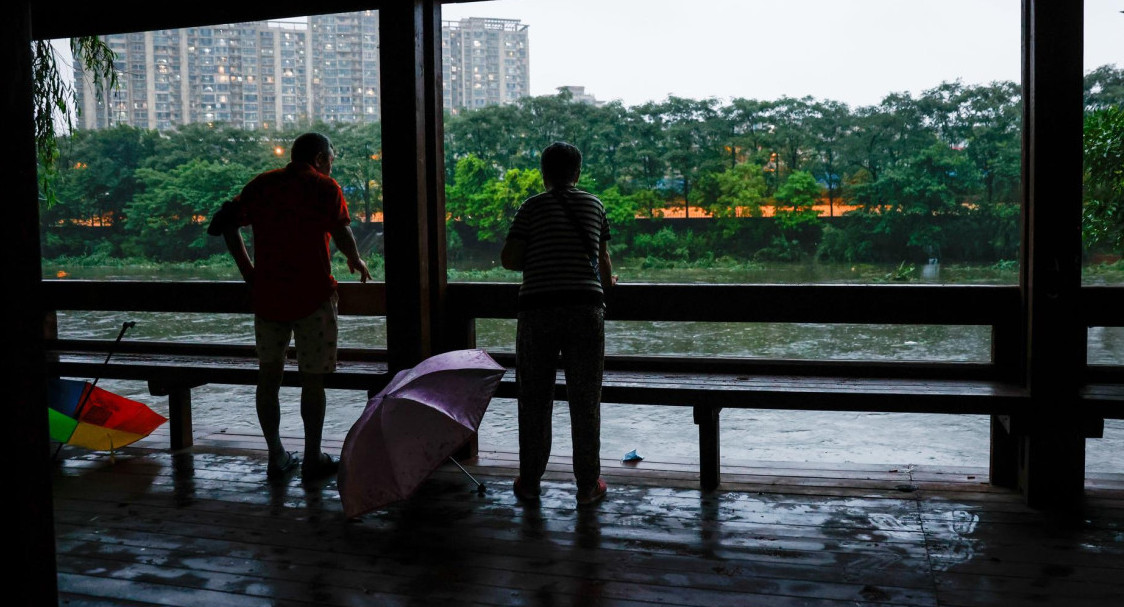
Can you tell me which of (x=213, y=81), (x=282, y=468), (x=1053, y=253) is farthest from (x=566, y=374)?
(x=213, y=81)

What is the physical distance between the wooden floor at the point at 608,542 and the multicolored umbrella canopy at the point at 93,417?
188mm

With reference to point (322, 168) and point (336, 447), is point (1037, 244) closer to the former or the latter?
point (322, 168)

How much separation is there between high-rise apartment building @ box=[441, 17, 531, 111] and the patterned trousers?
1790 cm

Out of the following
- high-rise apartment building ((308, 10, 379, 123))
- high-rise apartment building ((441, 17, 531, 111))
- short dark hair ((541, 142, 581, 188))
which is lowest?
short dark hair ((541, 142, 581, 188))

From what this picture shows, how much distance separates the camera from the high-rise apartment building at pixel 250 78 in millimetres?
30734

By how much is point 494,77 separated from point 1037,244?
20038 mm

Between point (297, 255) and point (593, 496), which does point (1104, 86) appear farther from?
point (297, 255)

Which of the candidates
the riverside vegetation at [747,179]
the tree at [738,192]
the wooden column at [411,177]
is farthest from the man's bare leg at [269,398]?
the tree at [738,192]

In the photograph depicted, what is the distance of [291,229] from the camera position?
350 cm

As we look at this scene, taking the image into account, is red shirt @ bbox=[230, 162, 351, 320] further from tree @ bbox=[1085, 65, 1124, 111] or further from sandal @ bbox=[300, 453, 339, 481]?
tree @ bbox=[1085, 65, 1124, 111]

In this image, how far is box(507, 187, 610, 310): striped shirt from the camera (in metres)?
3.14

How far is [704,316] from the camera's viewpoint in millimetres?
3715

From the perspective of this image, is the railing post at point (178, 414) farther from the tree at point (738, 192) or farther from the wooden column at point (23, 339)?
the tree at point (738, 192)

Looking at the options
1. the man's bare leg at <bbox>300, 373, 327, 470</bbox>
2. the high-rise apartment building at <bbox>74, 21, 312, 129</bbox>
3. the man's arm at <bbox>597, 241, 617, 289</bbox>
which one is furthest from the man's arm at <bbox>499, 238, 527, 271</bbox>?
the high-rise apartment building at <bbox>74, 21, 312, 129</bbox>
